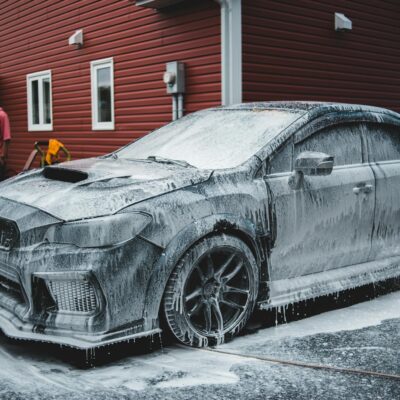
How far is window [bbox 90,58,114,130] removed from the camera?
13.3 meters

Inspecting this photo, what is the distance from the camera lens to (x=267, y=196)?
14.8 ft

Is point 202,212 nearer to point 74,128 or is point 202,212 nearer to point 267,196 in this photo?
point 267,196

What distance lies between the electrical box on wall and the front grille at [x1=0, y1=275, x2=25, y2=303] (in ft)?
23.5

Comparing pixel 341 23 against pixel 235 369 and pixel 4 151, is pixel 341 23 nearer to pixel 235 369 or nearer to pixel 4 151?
pixel 4 151

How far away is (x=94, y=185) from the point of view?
13.7 feet

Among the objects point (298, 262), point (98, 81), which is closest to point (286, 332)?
point (298, 262)

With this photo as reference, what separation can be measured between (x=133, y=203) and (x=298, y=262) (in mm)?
1387

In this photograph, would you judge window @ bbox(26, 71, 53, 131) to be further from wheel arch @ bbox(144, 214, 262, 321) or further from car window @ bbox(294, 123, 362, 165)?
wheel arch @ bbox(144, 214, 262, 321)

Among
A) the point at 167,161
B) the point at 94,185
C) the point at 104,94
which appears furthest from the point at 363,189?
the point at 104,94

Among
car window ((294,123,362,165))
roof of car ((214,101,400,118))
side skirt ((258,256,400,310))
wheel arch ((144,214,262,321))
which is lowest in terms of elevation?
side skirt ((258,256,400,310))

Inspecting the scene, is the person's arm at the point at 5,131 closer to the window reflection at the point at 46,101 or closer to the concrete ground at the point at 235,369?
the window reflection at the point at 46,101

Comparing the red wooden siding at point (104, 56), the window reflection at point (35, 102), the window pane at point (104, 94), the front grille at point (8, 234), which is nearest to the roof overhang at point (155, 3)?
the red wooden siding at point (104, 56)

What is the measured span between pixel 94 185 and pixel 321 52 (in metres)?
8.29

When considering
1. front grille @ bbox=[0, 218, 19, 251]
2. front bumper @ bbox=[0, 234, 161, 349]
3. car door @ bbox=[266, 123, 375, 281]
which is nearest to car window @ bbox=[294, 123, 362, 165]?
car door @ bbox=[266, 123, 375, 281]
